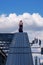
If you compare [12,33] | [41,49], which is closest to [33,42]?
[41,49]

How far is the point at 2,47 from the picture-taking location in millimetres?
68375

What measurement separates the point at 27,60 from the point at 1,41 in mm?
7806

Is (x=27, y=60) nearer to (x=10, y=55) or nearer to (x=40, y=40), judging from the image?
(x=10, y=55)

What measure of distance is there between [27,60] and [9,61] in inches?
139

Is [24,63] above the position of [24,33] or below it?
below

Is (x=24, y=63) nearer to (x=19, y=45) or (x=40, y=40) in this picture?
(x=19, y=45)

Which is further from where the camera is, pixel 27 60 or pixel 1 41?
pixel 1 41

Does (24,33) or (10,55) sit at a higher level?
(24,33)

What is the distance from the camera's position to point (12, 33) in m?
61.2

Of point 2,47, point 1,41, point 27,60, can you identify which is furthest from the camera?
point 2,47

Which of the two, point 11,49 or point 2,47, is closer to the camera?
point 11,49

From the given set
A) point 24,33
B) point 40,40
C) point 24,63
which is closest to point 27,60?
point 24,63

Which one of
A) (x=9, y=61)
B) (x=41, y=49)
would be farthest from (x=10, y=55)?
(x=41, y=49)

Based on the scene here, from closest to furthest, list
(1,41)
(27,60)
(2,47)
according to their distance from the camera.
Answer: (27,60), (1,41), (2,47)
